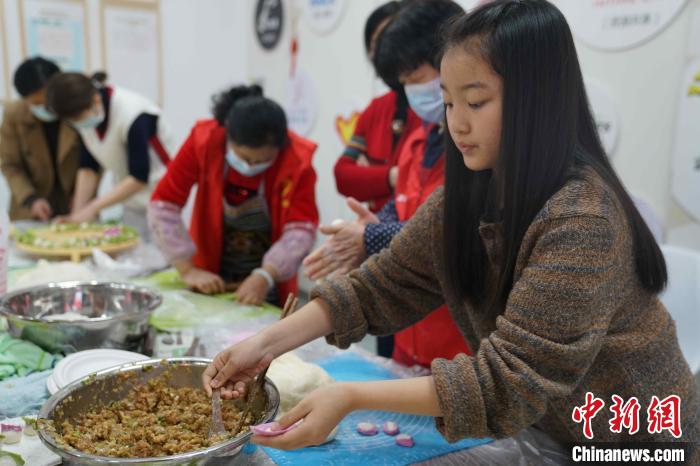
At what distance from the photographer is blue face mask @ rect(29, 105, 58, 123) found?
3.17 meters

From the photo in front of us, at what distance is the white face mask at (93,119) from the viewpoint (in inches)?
112

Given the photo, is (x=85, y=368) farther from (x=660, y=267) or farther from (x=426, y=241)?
(x=660, y=267)

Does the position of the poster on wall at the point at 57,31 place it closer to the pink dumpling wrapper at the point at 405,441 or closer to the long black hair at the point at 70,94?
the long black hair at the point at 70,94

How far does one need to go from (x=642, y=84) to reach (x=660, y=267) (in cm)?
158

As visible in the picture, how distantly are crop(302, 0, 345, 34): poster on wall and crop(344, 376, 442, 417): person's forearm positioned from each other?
11.2 ft

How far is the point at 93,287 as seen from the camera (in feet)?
5.77

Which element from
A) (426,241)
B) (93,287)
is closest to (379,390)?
(426,241)

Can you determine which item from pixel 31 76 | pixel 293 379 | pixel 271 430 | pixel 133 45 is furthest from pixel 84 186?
pixel 271 430

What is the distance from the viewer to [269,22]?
15.3 ft

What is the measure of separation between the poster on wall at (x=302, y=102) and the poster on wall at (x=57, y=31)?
1552 millimetres

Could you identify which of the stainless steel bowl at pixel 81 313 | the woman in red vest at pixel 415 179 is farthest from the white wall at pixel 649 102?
the stainless steel bowl at pixel 81 313

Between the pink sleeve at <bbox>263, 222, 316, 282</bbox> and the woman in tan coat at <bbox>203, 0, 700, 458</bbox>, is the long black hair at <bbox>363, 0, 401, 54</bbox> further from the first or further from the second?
the woman in tan coat at <bbox>203, 0, 700, 458</bbox>

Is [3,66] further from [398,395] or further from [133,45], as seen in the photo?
[398,395]

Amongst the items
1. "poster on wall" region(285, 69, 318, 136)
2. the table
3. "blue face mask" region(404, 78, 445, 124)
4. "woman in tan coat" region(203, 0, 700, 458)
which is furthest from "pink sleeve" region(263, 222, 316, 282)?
"poster on wall" region(285, 69, 318, 136)
